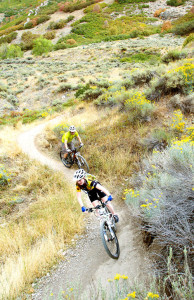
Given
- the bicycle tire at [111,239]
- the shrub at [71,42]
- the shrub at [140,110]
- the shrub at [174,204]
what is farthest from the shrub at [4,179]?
the shrub at [71,42]

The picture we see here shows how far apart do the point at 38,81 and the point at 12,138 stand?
13.7 metres

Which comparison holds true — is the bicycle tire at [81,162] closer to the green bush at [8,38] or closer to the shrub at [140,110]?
the shrub at [140,110]

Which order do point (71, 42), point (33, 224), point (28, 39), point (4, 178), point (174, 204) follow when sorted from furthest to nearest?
point (28, 39) → point (71, 42) → point (4, 178) → point (33, 224) → point (174, 204)

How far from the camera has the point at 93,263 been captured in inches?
163

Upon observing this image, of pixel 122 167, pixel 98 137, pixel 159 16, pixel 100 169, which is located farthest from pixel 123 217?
pixel 159 16

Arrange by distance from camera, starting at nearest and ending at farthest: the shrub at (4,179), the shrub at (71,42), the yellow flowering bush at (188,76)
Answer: the shrub at (4,179) → the yellow flowering bush at (188,76) → the shrub at (71,42)

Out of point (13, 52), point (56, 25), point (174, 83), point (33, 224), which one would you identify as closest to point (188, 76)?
point (174, 83)

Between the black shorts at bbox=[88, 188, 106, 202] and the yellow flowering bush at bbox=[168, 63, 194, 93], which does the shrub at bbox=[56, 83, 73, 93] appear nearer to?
the yellow flowering bush at bbox=[168, 63, 194, 93]

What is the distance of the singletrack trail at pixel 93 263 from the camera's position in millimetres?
3637

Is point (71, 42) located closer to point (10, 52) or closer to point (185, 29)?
point (10, 52)

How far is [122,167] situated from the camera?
709 cm

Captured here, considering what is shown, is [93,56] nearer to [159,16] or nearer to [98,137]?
[98,137]

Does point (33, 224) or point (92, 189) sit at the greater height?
point (92, 189)

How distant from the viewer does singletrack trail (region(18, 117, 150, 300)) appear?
3.64m
